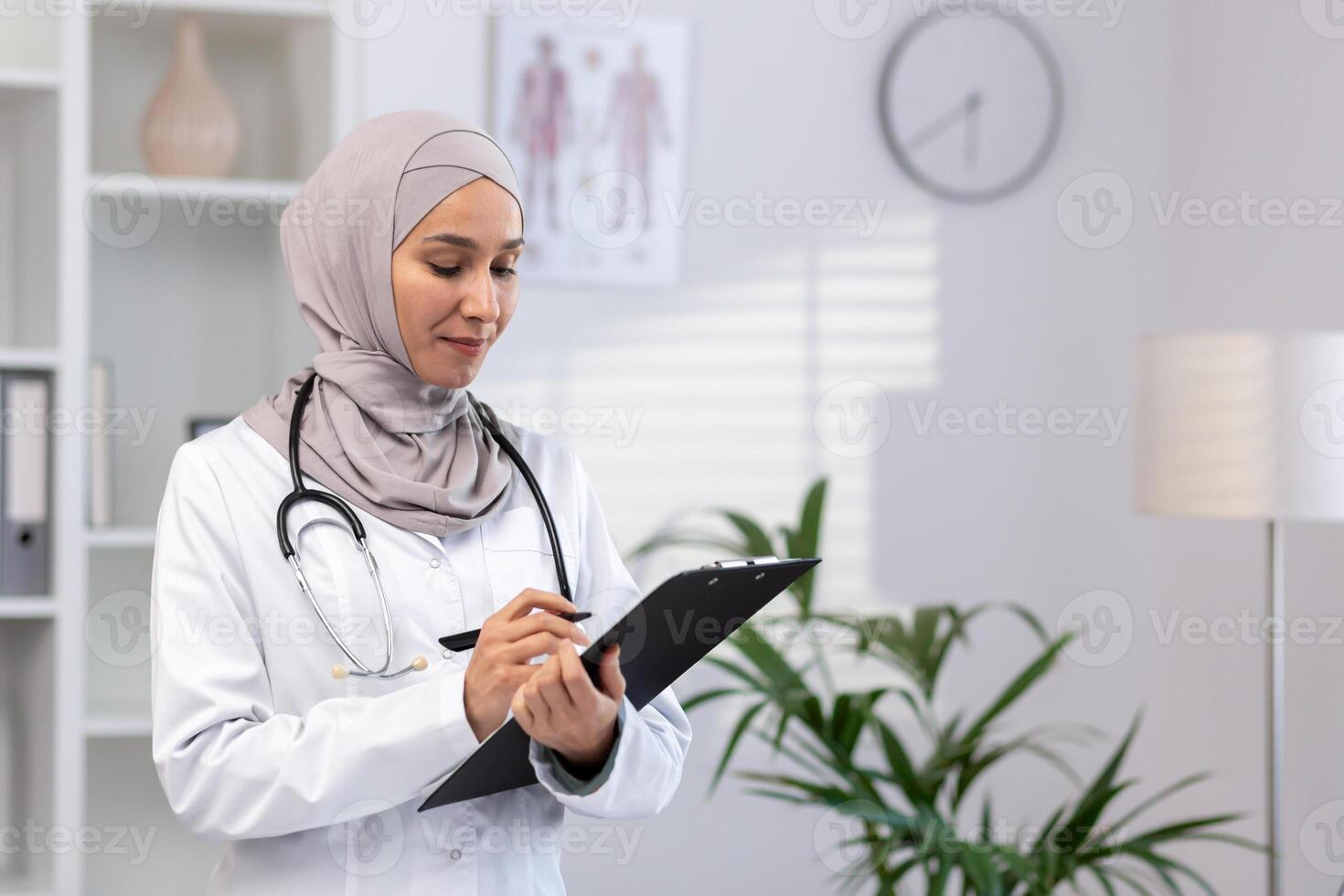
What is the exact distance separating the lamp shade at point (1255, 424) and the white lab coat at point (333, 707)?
1.14 meters

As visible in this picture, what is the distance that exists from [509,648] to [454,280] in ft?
1.07

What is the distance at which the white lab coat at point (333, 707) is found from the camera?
39.9 inches

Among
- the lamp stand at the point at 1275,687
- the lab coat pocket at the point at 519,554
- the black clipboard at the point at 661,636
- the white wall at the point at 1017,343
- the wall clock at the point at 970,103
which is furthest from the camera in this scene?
the wall clock at the point at 970,103

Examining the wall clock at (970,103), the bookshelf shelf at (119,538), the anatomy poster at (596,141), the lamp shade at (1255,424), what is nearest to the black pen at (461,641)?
the bookshelf shelf at (119,538)

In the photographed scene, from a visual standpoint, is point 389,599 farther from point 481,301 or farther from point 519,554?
point 481,301

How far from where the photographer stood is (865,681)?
2588 millimetres

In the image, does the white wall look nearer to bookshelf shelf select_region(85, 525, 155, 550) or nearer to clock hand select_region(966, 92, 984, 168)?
clock hand select_region(966, 92, 984, 168)

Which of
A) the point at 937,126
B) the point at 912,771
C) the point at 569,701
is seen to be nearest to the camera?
the point at 569,701

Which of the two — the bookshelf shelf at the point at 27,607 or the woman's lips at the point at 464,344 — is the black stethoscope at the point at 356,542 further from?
the bookshelf shelf at the point at 27,607

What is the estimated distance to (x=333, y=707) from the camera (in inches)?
41.1

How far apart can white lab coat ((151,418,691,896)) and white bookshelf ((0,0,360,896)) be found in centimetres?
97

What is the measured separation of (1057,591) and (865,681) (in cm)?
46

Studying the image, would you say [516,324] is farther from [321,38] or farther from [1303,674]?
[1303,674]

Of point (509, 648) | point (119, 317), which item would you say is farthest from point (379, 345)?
point (119, 317)
